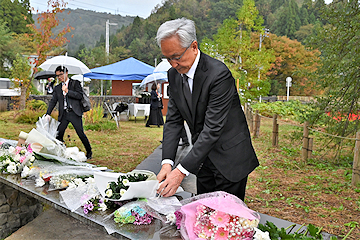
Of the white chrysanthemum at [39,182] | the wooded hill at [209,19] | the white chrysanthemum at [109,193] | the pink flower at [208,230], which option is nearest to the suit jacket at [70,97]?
the white chrysanthemum at [39,182]

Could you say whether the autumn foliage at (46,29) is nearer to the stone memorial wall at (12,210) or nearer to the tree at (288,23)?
the stone memorial wall at (12,210)

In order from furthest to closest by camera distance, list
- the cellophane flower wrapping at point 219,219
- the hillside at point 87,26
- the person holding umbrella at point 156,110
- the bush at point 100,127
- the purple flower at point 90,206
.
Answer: the hillside at point 87,26
the person holding umbrella at point 156,110
the bush at point 100,127
the purple flower at point 90,206
the cellophane flower wrapping at point 219,219

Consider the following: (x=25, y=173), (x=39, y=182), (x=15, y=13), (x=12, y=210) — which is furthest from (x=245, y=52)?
(x=15, y=13)

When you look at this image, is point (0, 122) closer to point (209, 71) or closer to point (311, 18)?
point (209, 71)

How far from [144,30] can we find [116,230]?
218ft

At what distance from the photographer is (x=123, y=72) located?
16.1 meters

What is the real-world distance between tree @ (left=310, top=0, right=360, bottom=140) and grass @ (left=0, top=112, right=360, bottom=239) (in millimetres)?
687

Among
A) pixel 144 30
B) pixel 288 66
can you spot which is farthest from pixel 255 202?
pixel 144 30

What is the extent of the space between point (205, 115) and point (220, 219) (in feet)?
2.15

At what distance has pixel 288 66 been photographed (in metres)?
42.9

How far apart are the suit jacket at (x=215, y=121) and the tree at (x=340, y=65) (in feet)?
15.1

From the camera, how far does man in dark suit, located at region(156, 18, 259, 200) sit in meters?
1.68

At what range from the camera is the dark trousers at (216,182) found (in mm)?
1912

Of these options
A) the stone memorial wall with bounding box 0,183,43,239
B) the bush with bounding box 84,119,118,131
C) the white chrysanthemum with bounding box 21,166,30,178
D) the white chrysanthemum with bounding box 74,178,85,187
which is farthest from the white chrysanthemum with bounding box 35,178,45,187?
the bush with bounding box 84,119,118,131
